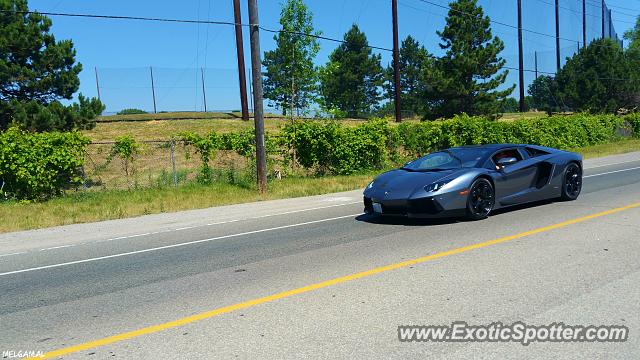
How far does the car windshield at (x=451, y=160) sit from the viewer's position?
9.12 metres

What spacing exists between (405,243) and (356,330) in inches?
128

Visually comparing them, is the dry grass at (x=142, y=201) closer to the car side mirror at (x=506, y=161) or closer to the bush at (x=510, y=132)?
the bush at (x=510, y=132)

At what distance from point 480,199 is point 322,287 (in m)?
4.32

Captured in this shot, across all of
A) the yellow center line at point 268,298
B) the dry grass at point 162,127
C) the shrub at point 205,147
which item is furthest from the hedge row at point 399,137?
the yellow center line at point 268,298

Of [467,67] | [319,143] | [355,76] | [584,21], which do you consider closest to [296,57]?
[319,143]

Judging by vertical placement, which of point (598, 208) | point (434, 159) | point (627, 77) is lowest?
point (598, 208)

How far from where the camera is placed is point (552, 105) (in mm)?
57188

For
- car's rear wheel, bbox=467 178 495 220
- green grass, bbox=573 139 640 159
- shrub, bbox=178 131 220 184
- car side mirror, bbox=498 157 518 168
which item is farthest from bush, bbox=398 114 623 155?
car's rear wheel, bbox=467 178 495 220

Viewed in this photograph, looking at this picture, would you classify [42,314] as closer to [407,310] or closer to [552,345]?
[407,310]

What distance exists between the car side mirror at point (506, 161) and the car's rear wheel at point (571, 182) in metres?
1.55

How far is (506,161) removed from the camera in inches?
366

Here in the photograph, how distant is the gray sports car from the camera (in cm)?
833

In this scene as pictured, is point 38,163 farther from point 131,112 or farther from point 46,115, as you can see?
point 131,112

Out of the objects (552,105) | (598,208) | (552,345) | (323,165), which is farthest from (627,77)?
(552,345)
